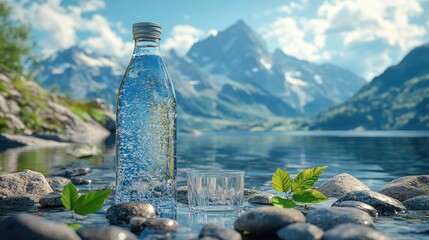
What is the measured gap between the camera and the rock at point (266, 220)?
550cm

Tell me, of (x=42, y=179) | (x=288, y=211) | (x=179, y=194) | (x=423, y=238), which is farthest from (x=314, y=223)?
(x=42, y=179)

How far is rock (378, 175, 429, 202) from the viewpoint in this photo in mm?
9508

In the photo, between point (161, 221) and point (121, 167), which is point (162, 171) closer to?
point (121, 167)

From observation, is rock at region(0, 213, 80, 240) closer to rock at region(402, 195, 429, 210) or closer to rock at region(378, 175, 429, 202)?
rock at region(402, 195, 429, 210)

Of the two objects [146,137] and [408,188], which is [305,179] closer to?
[146,137]

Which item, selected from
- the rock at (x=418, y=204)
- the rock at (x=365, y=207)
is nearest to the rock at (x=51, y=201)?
the rock at (x=365, y=207)

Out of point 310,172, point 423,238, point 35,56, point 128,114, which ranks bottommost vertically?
point 423,238

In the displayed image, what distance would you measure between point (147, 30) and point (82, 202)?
2.70 meters

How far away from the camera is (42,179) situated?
9570mm

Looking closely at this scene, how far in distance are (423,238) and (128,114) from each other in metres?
4.28

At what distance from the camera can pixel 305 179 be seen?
277 inches

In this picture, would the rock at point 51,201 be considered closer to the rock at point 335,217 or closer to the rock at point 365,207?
the rock at point 335,217

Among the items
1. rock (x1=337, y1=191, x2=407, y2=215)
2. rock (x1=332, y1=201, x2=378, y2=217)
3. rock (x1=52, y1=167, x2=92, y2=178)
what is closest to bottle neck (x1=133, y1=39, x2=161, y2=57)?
rock (x1=332, y1=201, x2=378, y2=217)

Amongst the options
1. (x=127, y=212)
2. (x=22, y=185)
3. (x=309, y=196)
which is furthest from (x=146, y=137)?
(x=22, y=185)
